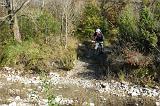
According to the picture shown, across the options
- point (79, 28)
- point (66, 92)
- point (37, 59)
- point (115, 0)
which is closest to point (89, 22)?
point (79, 28)

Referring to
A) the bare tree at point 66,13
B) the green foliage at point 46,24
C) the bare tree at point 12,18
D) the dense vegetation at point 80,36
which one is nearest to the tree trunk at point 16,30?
the bare tree at point 12,18

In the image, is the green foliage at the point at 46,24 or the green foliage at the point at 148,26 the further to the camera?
the green foliage at the point at 46,24

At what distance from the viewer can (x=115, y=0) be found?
89.6ft

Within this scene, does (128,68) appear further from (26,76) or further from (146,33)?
(26,76)

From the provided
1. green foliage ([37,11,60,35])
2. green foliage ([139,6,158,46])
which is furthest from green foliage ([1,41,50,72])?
green foliage ([139,6,158,46])

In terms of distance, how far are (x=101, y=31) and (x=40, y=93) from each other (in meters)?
7.74

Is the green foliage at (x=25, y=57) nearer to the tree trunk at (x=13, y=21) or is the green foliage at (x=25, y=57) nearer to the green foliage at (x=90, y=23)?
the tree trunk at (x=13, y=21)

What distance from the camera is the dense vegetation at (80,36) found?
20438mm

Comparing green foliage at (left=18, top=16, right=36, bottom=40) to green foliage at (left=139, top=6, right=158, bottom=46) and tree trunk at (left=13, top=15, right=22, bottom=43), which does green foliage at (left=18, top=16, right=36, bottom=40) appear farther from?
green foliage at (left=139, top=6, right=158, bottom=46)

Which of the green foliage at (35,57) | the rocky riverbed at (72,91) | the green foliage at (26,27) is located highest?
the green foliage at (26,27)

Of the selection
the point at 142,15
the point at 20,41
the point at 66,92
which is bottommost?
the point at 66,92

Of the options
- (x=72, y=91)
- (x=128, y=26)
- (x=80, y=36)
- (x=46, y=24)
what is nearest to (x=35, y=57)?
(x=46, y=24)

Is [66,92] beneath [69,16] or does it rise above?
beneath

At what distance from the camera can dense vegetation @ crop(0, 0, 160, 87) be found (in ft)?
67.1
